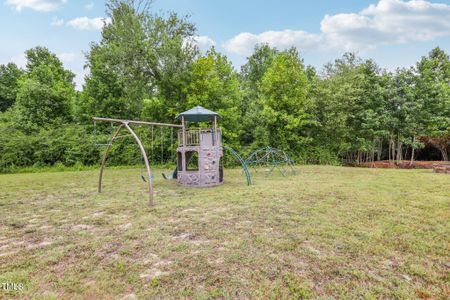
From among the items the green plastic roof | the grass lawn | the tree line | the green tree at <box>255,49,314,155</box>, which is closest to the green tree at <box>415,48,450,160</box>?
the tree line

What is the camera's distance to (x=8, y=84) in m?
25.4

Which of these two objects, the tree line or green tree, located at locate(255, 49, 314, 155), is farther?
green tree, located at locate(255, 49, 314, 155)

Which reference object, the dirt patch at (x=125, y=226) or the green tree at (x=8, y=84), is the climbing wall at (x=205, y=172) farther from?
the green tree at (x=8, y=84)

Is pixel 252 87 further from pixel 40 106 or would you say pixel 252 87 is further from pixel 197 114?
pixel 40 106

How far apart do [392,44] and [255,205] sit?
588 inches

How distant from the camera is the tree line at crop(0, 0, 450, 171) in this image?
1319cm

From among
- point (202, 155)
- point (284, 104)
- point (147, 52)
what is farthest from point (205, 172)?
point (284, 104)

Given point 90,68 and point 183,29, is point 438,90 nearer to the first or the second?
point 183,29

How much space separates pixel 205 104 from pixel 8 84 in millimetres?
23164

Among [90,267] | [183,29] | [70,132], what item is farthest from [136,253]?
[70,132]

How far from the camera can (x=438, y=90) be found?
610 inches

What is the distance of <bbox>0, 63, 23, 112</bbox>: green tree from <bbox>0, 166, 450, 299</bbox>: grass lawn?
24973mm

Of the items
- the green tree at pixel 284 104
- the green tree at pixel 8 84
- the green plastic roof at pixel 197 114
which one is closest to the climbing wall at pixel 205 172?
the green plastic roof at pixel 197 114

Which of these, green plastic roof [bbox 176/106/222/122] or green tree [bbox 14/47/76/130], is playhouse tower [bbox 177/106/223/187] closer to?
green plastic roof [bbox 176/106/222/122]
